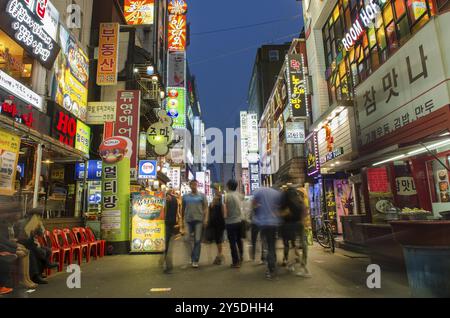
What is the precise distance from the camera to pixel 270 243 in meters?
6.30

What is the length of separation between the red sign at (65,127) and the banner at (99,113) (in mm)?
1745

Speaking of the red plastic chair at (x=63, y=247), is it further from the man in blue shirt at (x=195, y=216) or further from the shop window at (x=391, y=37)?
the shop window at (x=391, y=37)

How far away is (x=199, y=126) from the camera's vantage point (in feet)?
236

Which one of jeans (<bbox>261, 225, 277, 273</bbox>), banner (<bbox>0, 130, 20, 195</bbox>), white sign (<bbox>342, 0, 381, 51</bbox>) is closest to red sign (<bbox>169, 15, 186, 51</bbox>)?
white sign (<bbox>342, 0, 381, 51</bbox>)

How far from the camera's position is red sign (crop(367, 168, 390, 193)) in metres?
9.18

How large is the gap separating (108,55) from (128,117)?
3.12m

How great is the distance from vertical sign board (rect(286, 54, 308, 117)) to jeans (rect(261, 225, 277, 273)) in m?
13.4

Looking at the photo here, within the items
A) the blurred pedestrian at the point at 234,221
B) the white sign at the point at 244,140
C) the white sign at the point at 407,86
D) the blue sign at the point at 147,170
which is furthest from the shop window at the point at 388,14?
the white sign at the point at 244,140

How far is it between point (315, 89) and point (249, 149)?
23814 millimetres

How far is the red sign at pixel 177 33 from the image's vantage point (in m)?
30.2

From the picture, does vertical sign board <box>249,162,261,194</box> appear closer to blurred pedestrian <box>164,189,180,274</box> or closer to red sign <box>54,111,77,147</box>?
red sign <box>54,111,77,147</box>

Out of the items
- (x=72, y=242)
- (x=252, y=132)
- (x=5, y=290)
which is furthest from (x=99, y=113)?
(x=252, y=132)

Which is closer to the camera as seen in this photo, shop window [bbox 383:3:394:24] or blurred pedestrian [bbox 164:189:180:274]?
blurred pedestrian [bbox 164:189:180:274]
